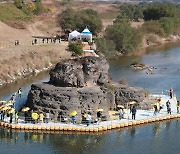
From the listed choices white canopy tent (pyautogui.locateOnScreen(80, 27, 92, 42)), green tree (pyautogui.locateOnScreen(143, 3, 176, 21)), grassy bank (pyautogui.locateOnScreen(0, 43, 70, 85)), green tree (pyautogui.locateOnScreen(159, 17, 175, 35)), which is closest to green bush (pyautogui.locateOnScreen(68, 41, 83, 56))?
grassy bank (pyautogui.locateOnScreen(0, 43, 70, 85))

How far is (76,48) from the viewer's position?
9625 centimetres

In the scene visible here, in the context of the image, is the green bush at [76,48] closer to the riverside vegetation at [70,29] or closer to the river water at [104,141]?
the riverside vegetation at [70,29]

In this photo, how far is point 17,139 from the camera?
1843 inches

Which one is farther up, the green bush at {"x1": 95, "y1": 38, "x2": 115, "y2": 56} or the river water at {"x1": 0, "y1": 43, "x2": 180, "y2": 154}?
the green bush at {"x1": 95, "y1": 38, "x2": 115, "y2": 56}

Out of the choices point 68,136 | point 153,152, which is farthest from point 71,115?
point 153,152

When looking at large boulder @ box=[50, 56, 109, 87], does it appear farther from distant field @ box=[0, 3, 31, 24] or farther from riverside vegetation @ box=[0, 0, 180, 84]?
distant field @ box=[0, 3, 31, 24]

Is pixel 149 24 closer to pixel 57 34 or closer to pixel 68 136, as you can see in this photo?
pixel 57 34

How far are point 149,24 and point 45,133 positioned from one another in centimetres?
9949

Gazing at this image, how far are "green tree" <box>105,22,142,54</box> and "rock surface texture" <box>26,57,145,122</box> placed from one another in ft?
179

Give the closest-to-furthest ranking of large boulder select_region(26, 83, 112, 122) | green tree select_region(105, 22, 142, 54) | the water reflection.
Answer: the water reflection, large boulder select_region(26, 83, 112, 122), green tree select_region(105, 22, 142, 54)

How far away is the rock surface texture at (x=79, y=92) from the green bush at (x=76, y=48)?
4006 centimetres

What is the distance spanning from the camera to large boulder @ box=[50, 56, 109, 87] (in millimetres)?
52156

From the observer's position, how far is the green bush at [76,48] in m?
95.7

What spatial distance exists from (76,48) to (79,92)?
150ft
